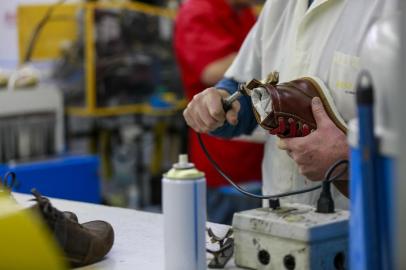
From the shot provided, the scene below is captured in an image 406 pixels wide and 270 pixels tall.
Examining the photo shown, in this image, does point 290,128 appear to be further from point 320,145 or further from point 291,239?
point 291,239

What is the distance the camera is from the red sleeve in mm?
2664

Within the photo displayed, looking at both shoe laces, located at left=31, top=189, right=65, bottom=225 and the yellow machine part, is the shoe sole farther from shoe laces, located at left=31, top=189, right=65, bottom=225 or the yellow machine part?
the yellow machine part

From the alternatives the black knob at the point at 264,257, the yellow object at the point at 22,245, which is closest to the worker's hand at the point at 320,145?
the black knob at the point at 264,257

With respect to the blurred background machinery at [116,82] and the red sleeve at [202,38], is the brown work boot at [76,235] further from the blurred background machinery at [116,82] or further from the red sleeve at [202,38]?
the blurred background machinery at [116,82]

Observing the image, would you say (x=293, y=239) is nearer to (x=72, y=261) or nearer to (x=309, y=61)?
(x=72, y=261)

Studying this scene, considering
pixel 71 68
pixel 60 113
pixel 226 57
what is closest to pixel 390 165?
pixel 226 57

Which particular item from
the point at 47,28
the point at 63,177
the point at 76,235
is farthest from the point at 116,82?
the point at 76,235

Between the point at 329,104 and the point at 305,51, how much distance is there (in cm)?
23

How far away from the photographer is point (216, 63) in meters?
2.64

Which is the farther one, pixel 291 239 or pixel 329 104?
pixel 329 104

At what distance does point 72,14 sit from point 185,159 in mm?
2871

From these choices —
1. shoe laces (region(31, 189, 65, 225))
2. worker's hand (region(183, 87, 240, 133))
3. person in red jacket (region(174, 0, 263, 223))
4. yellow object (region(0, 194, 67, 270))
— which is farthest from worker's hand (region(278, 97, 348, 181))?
person in red jacket (region(174, 0, 263, 223))

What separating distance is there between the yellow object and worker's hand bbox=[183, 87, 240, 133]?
66 centimetres

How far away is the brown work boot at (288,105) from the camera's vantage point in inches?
49.2
